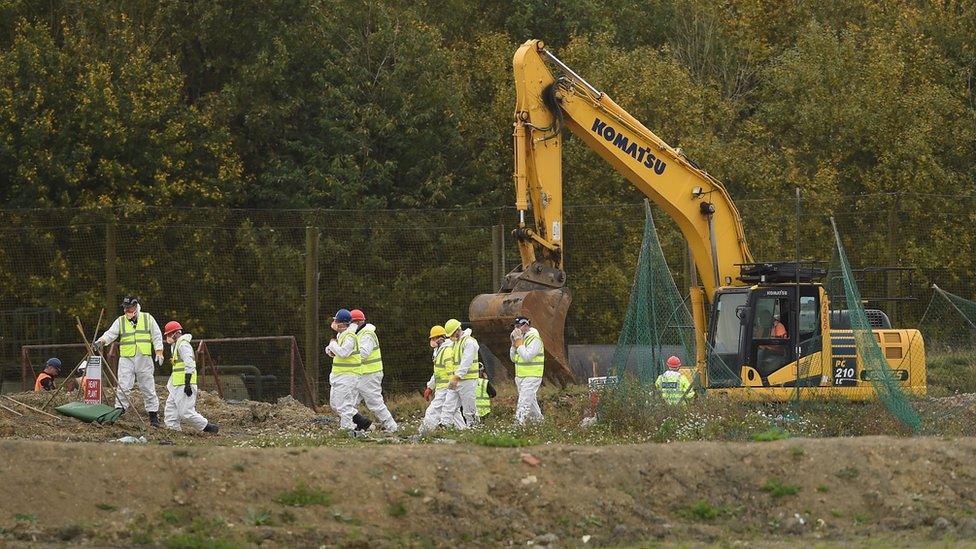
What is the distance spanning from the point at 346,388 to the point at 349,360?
0.35 meters

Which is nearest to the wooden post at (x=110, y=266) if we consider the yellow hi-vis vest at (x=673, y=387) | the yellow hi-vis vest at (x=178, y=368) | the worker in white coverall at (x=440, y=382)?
the yellow hi-vis vest at (x=178, y=368)

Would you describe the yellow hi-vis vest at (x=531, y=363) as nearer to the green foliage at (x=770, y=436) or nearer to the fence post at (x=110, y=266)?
the green foliage at (x=770, y=436)

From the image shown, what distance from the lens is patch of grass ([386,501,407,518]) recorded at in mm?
14297

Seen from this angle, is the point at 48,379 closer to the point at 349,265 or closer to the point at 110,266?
the point at 110,266

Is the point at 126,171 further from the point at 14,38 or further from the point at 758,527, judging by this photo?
the point at 758,527

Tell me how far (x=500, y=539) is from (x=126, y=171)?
18843 millimetres

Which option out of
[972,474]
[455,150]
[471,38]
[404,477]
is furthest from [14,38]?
[972,474]

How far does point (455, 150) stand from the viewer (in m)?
35.8

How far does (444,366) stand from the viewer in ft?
68.1

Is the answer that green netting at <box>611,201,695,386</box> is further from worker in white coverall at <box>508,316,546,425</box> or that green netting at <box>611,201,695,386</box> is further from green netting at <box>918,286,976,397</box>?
green netting at <box>918,286,976,397</box>

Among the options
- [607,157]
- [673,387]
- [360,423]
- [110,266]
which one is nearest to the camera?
[673,387]

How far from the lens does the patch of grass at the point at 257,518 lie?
13.9 meters

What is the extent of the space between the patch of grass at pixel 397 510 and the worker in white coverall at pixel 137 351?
7.83 metres

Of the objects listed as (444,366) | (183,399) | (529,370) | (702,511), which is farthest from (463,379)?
(702,511)
